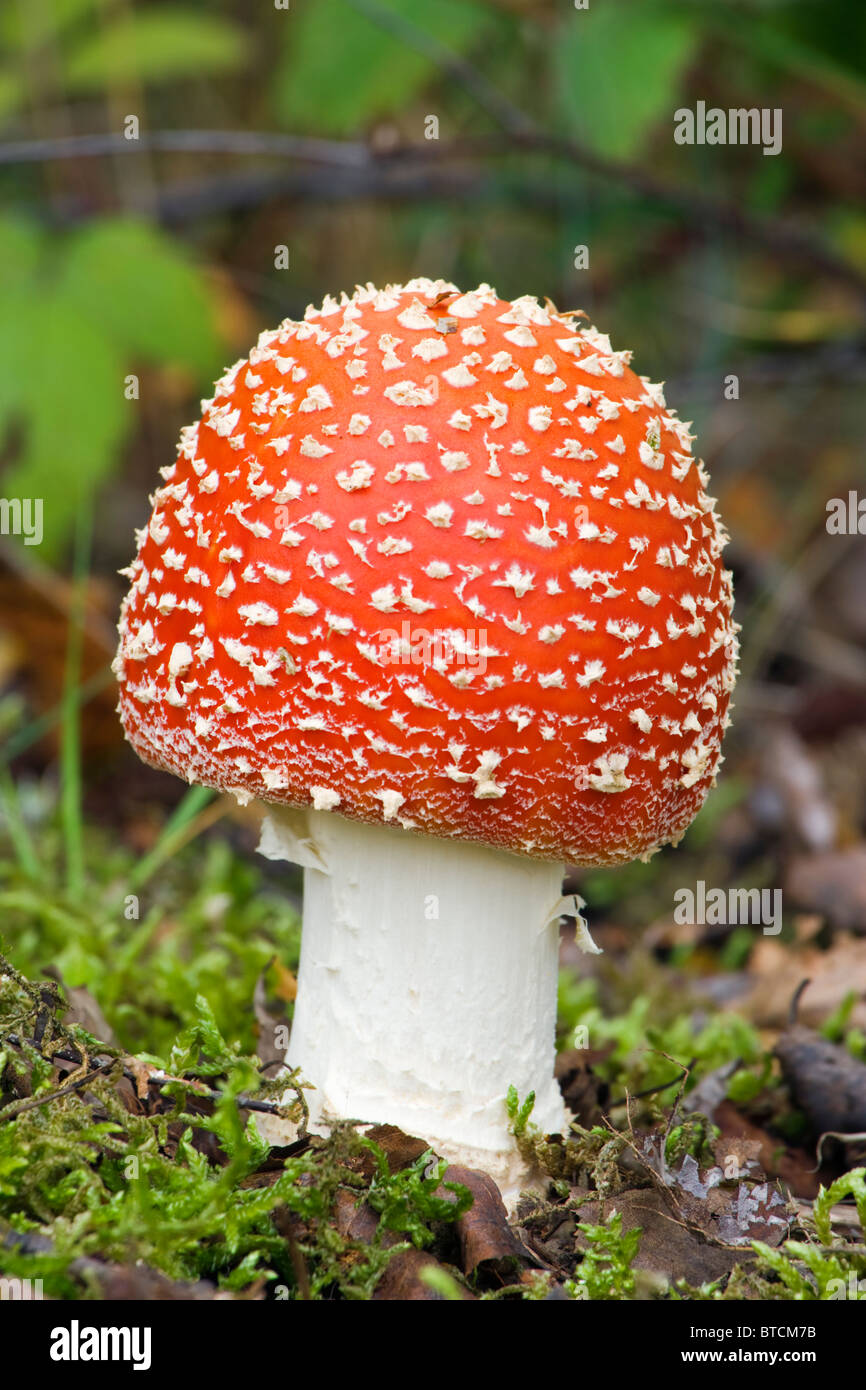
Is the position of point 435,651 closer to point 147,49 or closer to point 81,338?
point 81,338

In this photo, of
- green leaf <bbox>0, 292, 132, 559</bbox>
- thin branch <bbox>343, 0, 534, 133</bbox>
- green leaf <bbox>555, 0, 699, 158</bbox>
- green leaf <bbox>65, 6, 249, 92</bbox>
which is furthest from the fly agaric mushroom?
green leaf <bbox>65, 6, 249, 92</bbox>

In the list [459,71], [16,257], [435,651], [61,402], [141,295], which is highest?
[459,71]

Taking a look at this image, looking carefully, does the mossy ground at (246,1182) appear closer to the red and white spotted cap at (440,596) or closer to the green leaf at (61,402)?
the red and white spotted cap at (440,596)

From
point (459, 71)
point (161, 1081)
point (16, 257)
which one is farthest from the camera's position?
point (16, 257)

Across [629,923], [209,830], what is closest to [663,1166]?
[629,923]

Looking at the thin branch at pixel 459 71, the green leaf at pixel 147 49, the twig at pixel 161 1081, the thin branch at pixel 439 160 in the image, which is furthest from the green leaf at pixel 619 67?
the twig at pixel 161 1081

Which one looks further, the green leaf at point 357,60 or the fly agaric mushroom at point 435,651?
the green leaf at point 357,60

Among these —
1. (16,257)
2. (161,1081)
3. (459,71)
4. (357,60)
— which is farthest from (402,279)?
(161,1081)
